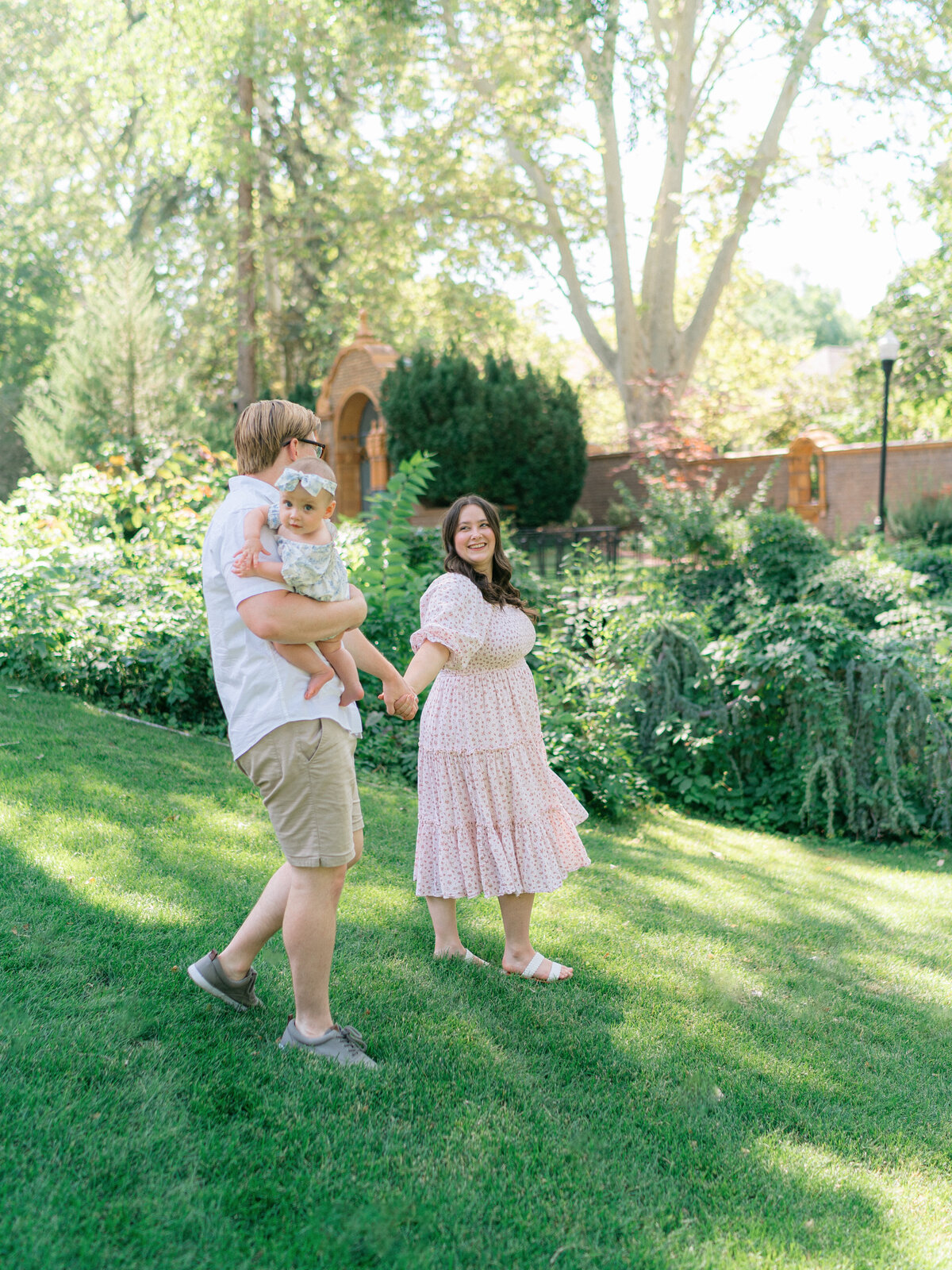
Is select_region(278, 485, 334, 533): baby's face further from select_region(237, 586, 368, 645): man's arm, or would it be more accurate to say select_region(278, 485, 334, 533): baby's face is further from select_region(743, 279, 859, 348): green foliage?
select_region(743, 279, 859, 348): green foliage

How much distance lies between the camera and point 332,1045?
2.72 m

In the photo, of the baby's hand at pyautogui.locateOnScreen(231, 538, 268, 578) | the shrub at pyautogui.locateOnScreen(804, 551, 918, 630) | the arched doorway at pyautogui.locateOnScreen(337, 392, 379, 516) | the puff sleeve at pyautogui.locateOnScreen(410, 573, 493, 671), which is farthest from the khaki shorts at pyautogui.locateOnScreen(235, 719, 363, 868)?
the arched doorway at pyautogui.locateOnScreen(337, 392, 379, 516)

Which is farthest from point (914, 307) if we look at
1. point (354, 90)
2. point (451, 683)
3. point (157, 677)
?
point (451, 683)

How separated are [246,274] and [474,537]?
65.1 feet

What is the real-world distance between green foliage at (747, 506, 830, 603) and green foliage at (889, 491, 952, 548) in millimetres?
6851

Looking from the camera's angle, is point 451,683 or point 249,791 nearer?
point 451,683

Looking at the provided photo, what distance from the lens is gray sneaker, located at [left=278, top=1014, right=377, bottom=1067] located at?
271 centimetres

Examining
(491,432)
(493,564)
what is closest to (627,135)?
(491,432)

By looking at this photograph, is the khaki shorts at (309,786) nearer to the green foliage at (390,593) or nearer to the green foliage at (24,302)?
the green foliage at (390,593)

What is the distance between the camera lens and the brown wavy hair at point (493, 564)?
3576 mm

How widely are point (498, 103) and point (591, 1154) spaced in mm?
20339

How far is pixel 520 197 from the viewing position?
20.2 meters

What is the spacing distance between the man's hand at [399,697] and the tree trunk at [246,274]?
19.3 m

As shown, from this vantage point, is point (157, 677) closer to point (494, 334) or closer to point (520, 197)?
point (520, 197)
